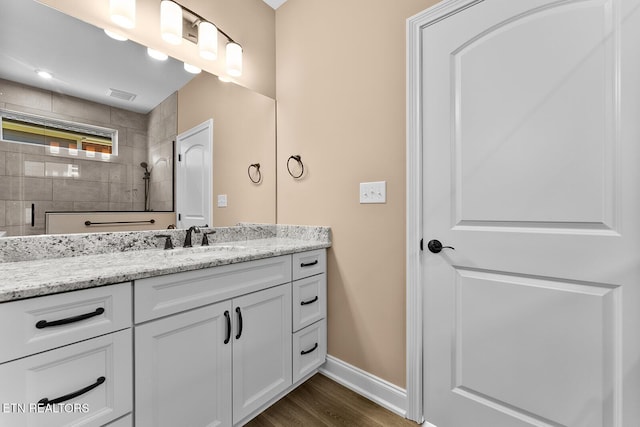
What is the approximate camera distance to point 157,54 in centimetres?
152

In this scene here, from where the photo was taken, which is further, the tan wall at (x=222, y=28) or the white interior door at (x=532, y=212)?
the tan wall at (x=222, y=28)

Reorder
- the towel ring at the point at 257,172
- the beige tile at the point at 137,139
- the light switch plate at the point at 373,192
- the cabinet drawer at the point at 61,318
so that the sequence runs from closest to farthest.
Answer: the cabinet drawer at the point at 61,318 < the beige tile at the point at 137,139 < the light switch plate at the point at 373,192 < the towel ring at the point at 257,172

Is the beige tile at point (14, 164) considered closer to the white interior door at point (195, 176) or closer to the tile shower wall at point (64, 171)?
the tile shower wall at point (64, 171)

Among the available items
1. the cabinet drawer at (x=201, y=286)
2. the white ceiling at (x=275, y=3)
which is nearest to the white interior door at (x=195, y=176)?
the cabinet drawer at (x=201, y=286)

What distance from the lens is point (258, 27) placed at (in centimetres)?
204

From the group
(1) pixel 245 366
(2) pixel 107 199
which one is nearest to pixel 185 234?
(2) pixel 107 199

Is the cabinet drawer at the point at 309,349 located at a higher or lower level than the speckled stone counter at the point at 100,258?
lower

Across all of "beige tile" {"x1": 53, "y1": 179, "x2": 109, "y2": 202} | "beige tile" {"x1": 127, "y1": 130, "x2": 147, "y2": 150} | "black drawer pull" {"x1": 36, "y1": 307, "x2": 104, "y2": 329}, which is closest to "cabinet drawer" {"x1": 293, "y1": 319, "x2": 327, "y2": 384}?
"black drawer pull" {"x1": 36, "y1": 307, "x2": 104, "y2": 329}

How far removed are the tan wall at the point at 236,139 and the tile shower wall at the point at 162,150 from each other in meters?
0.05

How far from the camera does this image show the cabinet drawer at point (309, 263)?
1.59m

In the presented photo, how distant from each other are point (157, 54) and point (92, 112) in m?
0.48

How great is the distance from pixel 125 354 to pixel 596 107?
1.81 m

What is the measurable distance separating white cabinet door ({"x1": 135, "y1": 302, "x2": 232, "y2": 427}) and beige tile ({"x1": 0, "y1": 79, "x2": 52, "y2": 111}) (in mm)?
1029

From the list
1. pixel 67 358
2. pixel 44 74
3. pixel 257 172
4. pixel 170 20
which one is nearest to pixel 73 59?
pixel 44 74
